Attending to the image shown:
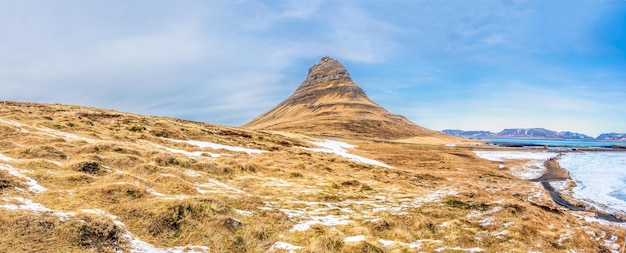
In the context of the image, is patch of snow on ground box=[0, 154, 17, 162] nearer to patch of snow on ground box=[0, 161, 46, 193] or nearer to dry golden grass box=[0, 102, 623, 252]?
dry golden grass box=[0, 102, 623, 252]

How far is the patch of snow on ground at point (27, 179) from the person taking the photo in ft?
41.7

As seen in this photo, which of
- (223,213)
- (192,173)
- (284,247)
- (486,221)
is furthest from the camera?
(192,173)

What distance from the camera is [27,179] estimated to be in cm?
1355

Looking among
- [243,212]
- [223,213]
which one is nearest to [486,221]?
[243,212]

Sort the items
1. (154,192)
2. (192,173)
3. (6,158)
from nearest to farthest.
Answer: (154,192)
(6,158)
(192,173)

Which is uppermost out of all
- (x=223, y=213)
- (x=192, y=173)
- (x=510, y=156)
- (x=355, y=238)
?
(x=192, y=173)

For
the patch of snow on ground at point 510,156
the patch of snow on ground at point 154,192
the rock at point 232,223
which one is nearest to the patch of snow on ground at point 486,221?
A: the rock at point 232,223

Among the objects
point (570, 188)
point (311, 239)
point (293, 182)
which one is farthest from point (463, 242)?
point (570, 188)

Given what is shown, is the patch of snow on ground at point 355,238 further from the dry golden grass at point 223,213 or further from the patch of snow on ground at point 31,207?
the patch of snow on ground at point 31,207

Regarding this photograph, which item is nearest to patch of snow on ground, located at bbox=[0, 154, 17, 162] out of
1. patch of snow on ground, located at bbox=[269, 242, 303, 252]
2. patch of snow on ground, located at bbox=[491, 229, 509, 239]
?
patch of snow on ground, located at bbox=[269, 242, 303, 252]

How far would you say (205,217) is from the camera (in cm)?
1212

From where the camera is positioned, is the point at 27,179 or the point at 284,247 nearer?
the point at 284,247

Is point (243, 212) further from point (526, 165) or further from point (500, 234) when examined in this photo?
point (526, 165)

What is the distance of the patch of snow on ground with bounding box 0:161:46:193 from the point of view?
12695 millimetres
